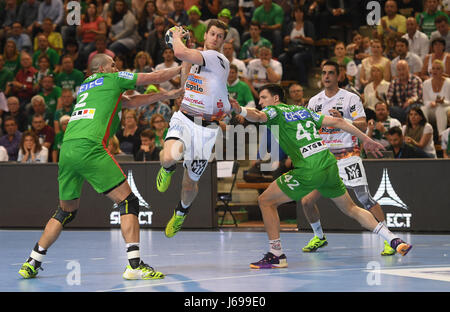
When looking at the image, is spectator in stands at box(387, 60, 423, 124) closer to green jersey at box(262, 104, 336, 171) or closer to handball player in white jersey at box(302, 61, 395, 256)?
handball player in white jersey at box(302, 61, 395, 256)

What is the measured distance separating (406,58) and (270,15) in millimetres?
3720

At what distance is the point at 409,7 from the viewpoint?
59.6 feet

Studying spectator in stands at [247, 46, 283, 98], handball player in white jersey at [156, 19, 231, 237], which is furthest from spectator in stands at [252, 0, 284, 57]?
handball player in white jersey at [156, 19, 231, 237]

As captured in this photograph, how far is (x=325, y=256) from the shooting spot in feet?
32.3

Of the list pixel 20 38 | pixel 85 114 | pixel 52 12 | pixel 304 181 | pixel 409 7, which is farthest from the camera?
pixel 52 12

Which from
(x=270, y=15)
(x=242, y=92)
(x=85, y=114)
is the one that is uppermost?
(x=270, y=15)

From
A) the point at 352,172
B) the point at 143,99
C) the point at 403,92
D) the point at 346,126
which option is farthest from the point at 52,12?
the point at 346,126

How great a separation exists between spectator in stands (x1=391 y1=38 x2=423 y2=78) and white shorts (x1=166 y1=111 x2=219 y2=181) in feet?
25.2

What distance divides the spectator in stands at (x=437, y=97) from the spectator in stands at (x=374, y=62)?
107 cm

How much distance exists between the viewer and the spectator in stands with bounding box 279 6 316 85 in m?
17.2

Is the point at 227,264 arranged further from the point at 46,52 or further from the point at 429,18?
the point at 46,52

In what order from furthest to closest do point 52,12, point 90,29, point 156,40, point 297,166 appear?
1. point 52,12
2. point 90,29
3. point 156,40
4. point 297,166

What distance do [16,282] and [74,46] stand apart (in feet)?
38.7

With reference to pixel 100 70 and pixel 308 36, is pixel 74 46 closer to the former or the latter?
pixel 308 36
